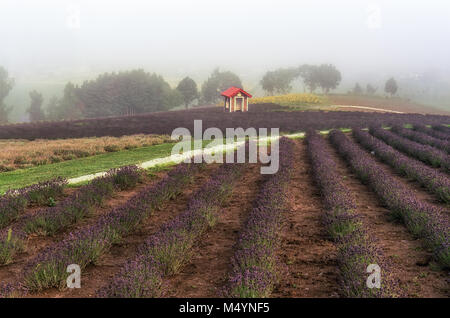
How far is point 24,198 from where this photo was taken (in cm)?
740

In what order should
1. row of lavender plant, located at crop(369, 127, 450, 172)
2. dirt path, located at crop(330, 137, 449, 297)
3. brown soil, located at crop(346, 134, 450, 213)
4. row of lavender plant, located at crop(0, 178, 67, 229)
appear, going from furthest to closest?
row of lavender plant, located at crop(369, 127, 450, 172)
brown soil, located at crop(346, 134, 450, 213)
row of lavender plant, located at crop(0, 178, 67, 229)
dirt path, located at crop(330, 137, 449, 297)

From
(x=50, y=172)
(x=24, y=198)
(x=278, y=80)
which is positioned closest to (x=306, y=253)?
(x=24, y=198)

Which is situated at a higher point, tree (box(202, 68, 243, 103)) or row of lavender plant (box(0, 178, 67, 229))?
tree (box(202, 68, 243, 103))

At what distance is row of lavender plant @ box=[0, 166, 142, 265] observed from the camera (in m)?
5.07

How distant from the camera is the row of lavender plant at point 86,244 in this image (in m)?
4.04

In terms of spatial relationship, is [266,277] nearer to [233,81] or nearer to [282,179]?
[282,179]

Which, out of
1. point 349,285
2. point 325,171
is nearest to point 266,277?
point 349,285

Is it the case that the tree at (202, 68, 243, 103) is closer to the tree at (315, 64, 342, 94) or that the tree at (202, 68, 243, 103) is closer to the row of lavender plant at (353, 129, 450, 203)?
the tree at (315, 64, 342, 94)

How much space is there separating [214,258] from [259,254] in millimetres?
982

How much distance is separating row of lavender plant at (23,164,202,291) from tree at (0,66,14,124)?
6935cm

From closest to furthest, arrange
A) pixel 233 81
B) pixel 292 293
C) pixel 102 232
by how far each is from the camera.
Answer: pixel 292 293 < pixel 102 232 < pixel 233 81

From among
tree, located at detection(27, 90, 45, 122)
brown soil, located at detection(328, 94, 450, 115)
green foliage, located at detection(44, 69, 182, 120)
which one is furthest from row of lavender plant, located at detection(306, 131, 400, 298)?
tree, located at detection(27, 90, 45, 122)
